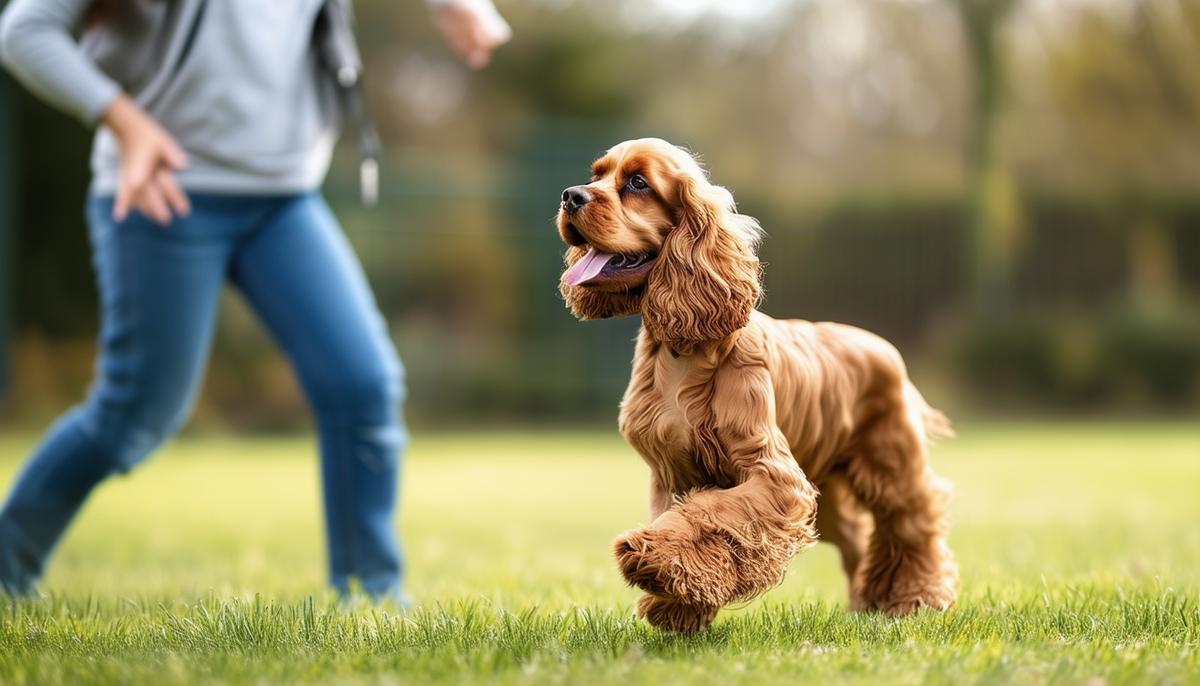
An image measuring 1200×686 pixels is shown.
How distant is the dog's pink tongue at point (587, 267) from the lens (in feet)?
10.2

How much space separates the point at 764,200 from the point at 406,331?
19.3ft

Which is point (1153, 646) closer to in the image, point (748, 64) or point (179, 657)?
point (179, 657)

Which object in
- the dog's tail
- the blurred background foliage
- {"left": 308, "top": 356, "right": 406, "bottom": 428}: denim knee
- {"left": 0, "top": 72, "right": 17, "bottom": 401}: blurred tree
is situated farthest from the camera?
the blurred background foliage

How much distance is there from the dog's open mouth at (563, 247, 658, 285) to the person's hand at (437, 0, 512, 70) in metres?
1.66

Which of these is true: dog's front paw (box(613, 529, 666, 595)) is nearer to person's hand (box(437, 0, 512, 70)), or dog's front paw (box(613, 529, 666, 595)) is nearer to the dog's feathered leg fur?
the dog's feathered leg fur

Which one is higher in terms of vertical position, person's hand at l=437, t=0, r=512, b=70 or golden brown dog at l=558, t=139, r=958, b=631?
person's hand at l=437, t=0, r=512, b=70

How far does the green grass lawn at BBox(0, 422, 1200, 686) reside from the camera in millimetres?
2854

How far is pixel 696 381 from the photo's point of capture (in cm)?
323

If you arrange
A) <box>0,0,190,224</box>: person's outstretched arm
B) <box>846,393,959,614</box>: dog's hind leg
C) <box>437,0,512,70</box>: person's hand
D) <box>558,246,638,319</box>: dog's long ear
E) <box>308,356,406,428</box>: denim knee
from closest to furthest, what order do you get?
<box>558,246,638,319</box>: dog's long ear
<box>846,393,959,614</box>: dog's hind leg
<box>0,0,190,224</box>: person's outstretched arm
<box>308,356,406,428</box>: denim knee
<box>437,0,512,70</box>: person's hand

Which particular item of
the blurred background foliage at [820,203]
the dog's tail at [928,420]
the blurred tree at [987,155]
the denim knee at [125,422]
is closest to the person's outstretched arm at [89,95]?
the denim knee at [125,422]

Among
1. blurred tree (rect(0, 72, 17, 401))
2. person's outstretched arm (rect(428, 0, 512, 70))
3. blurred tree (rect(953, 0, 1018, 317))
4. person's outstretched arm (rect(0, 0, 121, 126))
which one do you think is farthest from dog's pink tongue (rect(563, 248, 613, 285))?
blurred tree (rect(953, 0, 1018, 317))

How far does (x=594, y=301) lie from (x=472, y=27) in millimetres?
1798

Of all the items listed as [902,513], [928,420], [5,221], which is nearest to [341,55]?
[928,420]

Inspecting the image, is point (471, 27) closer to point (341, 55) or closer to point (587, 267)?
point (341, 55)
